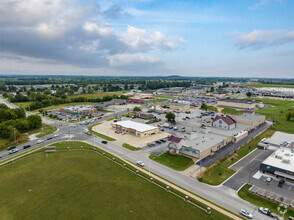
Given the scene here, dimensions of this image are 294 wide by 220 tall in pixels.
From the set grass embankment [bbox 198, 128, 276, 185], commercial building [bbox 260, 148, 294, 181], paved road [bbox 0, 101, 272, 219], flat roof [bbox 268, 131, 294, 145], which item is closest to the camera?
paved road [bbox 0, 101, 272, 219]

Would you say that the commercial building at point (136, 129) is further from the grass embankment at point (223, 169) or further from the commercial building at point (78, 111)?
the commercial building at point (78, 111)

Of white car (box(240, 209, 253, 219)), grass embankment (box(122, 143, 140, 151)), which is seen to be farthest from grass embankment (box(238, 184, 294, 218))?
grass embankment (box(122, 143, 140, 151))

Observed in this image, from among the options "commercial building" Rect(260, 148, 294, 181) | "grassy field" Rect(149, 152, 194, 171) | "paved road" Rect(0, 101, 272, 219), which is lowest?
"paved road" Rect(0, 101, 272, 219)

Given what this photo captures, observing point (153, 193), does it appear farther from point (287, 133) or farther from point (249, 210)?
point (287, 133)

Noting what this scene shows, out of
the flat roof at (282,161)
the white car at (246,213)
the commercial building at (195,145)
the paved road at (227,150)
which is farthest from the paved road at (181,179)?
the flat roof at (282,161)

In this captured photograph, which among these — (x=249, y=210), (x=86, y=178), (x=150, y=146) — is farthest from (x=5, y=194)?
(x=249, y=210)

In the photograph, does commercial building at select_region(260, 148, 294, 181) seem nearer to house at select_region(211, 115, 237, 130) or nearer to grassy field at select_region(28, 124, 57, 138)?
house at select_region(211, 115, 237, 130)
